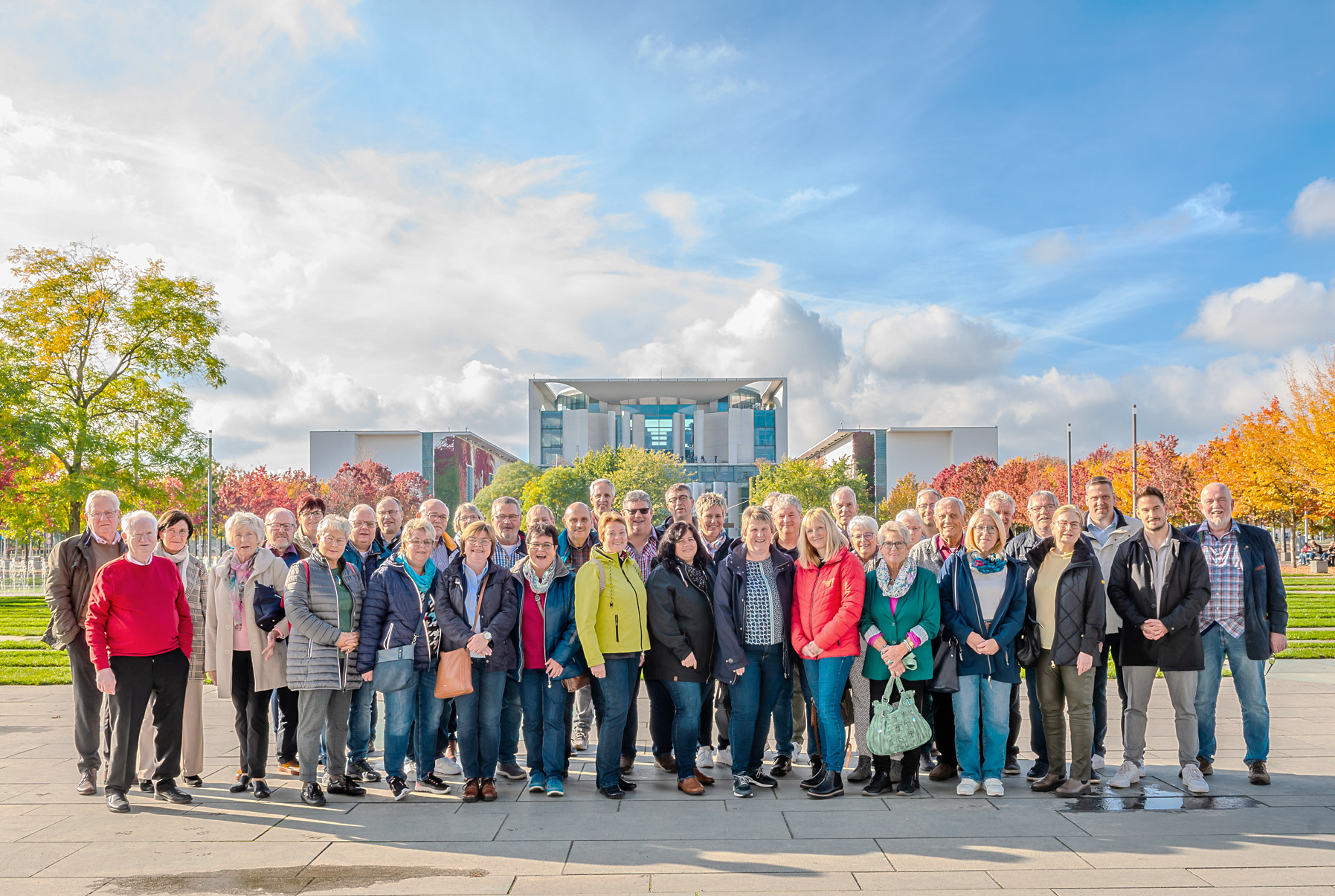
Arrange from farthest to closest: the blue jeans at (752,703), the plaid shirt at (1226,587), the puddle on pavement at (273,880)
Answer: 1. the plaid shirt at (1226,587)
2. the blue jeans at (752,703)
3. the puddle on pavement at (273,880)

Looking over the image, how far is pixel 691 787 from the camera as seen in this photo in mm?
6270

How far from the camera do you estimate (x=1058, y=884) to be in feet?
15.0

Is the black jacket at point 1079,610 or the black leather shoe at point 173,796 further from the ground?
the black jacket at point 1079,610

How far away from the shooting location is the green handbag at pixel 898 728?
6.13 m

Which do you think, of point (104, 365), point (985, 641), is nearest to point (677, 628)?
point (985, 641)

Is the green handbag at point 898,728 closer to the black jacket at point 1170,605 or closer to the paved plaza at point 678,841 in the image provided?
the paved plaza at point 678,841

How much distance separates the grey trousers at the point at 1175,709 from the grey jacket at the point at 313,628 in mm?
5473

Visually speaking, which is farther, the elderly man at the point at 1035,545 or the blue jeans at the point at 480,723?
the elderly man at the point at 1035,545

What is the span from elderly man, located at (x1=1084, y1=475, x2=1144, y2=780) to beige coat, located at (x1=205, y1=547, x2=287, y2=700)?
5875 millimetres

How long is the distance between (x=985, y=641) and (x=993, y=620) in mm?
170

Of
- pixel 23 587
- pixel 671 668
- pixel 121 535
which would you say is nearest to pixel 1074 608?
A: pixel 671 668

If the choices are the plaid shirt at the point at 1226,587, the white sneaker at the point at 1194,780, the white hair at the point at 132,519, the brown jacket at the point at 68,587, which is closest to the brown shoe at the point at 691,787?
the white sneaker at the point at 1194,780

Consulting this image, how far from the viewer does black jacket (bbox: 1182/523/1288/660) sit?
6.72 metres

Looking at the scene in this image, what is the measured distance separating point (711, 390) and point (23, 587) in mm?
87988
